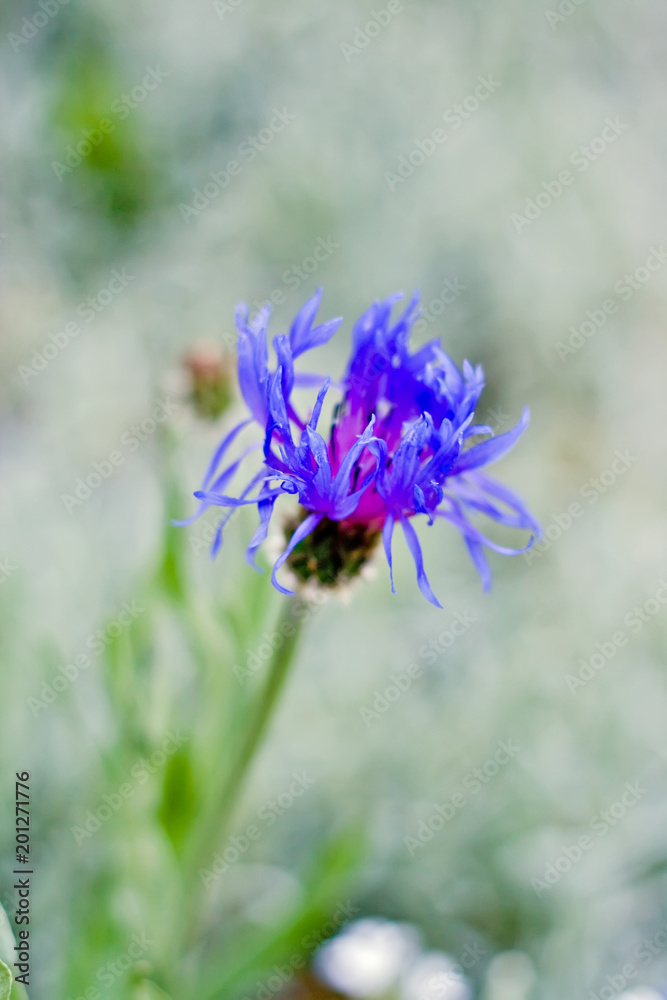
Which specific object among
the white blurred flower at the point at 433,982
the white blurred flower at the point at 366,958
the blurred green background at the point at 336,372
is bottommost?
the white blurred flower at the point at 366,958

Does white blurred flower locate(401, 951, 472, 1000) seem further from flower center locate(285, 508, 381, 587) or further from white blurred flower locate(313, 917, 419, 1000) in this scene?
flower center locate(285, 508, 381, 587)

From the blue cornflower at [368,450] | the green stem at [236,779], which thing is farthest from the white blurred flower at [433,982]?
the blue cornflower at [368,450]

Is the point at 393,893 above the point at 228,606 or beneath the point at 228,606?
beneath

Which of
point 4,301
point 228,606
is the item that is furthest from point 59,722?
point 4,301

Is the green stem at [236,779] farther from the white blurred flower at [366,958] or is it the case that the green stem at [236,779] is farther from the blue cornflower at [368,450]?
the white blurred flower at [366,958]

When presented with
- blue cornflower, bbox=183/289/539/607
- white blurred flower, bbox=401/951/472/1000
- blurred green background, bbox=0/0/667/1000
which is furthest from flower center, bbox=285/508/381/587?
white blurred flower, bbox=401/951/472/1000

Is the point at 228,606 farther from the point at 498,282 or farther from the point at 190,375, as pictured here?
the point at 498,282

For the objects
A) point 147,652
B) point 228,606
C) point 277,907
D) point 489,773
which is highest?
point 228,606
